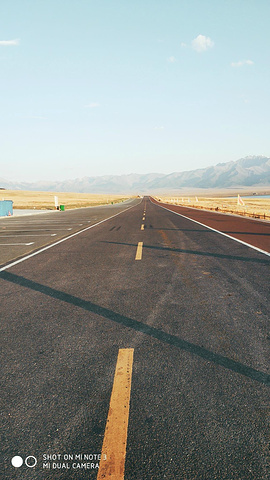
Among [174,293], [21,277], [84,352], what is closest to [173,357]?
[84,352]

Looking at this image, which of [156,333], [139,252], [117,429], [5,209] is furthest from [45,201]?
[117,429]

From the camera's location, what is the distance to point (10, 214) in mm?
27359

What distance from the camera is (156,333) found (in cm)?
360

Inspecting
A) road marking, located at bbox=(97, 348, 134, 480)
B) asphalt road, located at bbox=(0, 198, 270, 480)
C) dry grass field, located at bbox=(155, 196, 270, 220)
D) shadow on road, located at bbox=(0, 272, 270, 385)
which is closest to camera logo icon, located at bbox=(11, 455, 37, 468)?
asphalt road, located at bbox=(0, 198, 270, 480)

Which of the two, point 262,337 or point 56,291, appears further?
point 56,291

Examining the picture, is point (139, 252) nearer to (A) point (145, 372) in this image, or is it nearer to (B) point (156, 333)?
(B) point (156, 333)

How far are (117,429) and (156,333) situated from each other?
59.8 inches

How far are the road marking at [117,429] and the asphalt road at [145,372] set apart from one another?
0.04 metres

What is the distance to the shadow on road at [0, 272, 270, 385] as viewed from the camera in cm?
283

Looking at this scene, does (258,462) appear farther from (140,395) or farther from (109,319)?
(109,319)

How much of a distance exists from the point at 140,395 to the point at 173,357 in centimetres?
66

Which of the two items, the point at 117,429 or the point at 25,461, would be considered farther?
the point at 117,429

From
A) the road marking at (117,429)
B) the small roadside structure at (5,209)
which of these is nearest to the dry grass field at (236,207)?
the road marking at (117,429)

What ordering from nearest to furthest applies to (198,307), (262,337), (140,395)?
(140,395)
(262,337)
(198,307)
